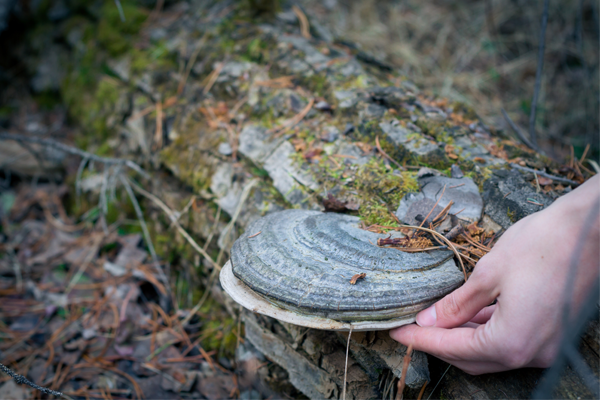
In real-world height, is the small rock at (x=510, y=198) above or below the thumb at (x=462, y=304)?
above

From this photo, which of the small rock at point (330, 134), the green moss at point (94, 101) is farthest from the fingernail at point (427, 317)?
the green moss at point (94, 101)

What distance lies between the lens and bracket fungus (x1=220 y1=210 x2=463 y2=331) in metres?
1.42

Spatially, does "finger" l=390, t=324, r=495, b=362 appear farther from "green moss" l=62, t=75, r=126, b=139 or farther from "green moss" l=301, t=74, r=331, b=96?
"green moss" l=62, t=75, r=126, b=139

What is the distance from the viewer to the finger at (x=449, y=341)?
135 cm

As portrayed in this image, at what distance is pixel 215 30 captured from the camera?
3863 mm

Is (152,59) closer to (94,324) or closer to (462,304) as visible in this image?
(94,324)

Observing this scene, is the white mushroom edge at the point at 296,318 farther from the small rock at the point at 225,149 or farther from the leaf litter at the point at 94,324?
the small rock at the point at 225,149

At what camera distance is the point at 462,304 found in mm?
1439

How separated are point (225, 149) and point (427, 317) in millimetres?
2090

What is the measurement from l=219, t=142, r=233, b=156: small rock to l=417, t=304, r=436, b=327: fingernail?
2.00m

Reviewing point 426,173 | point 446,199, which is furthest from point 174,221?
point 446,199

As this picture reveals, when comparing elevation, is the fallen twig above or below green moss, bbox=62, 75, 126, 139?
above

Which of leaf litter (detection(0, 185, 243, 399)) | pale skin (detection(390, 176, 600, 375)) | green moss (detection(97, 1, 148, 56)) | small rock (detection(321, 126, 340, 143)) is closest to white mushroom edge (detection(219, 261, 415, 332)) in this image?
pale skin (detection(390, 176, 600, 375))

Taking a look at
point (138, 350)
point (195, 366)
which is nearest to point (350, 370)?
point (195, 366)
